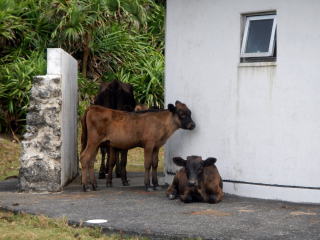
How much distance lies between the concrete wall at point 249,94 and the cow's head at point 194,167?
832 mm

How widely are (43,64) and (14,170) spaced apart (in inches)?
177

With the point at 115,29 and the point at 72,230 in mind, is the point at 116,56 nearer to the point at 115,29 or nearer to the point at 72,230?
the point at 115,29

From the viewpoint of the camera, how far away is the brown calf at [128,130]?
12.8m

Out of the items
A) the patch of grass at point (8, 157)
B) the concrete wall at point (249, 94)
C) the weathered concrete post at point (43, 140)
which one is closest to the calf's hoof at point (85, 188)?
the weathered concrete post at point (43, 140)

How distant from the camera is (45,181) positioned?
41.5 feet

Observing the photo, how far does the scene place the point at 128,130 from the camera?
42.4 feet

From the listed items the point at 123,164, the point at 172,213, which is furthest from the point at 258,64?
the point at 123,164

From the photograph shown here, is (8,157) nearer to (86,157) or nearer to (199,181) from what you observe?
(86,157)

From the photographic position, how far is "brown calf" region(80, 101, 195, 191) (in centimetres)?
1283

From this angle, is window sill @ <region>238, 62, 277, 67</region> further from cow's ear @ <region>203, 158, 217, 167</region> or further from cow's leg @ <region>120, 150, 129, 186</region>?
cow's leg @ <region>120, 150, 129, 186</region>

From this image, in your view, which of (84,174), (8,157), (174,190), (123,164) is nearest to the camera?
(174,190)

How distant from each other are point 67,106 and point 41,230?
Result: 4.81 m

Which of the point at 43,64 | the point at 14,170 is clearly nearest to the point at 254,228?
the point at 14,170

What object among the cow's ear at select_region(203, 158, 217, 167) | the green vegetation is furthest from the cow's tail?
the green vegetation
